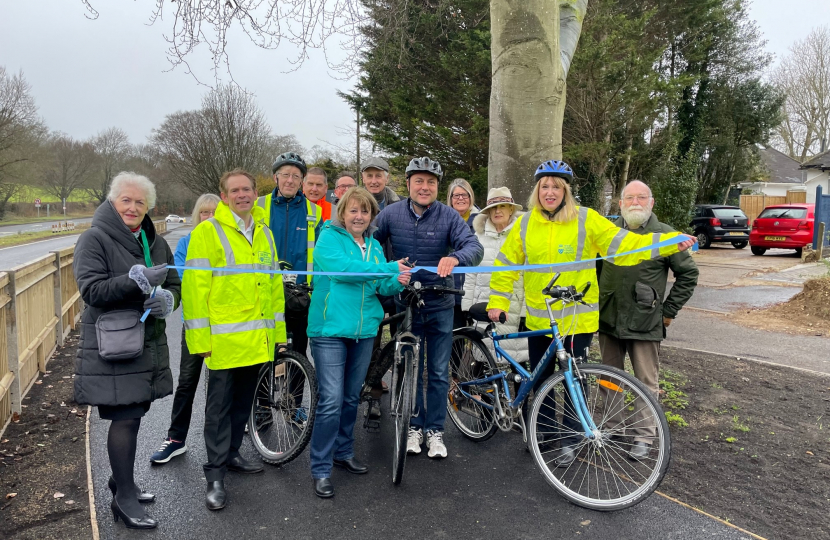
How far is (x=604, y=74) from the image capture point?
54.4 feet

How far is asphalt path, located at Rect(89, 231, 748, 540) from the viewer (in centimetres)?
327

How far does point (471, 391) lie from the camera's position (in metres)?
4.71

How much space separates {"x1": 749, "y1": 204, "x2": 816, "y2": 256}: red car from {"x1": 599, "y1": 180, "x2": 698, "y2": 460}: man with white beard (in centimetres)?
1902

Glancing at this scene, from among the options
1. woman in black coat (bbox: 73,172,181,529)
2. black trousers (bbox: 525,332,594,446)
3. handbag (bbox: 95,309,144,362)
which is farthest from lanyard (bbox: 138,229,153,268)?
black trousers (bbox: 525,332,594,446)

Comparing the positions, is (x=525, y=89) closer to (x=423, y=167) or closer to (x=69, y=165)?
(x=423, y=167)

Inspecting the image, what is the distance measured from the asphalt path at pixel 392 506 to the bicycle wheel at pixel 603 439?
0.14 m

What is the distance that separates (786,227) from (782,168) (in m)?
36.9

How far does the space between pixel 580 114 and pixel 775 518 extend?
16.0m

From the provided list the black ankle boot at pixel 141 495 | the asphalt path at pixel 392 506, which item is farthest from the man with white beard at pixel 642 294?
the black ankle boot at pixel 141 495

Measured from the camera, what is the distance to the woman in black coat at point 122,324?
3.14m

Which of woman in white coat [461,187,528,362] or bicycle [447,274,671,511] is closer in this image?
bicycle [447,274,671,511]

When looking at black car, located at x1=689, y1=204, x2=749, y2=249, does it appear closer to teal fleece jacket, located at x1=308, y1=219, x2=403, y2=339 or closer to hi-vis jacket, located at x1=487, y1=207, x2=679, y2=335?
hi-vis jacket, located at x1=487, y1=207, x2=679, y2=335

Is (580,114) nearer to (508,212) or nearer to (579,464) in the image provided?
(508,212)

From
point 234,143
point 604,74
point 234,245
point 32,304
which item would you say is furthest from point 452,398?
point 234,143
